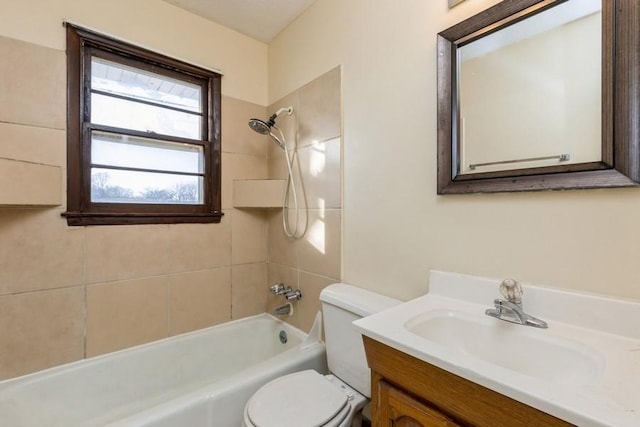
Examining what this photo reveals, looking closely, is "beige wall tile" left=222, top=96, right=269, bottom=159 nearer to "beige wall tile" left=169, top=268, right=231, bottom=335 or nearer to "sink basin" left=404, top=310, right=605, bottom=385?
"beige wall tile" left=169, top=268, right=231, bottom=335

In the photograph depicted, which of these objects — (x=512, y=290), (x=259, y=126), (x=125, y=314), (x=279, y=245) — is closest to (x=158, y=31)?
(x=259, y=126)

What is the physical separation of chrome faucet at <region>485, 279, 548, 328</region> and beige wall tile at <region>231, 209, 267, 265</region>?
61.2 inches

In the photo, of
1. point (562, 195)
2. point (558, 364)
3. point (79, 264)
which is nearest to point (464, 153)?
point (562, 195)

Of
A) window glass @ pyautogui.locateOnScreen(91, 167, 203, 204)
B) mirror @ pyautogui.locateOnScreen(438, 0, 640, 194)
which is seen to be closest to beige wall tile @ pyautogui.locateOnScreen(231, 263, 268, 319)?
window glass @ pyautogui.locateOnScreen(91, 167, 203, 204)

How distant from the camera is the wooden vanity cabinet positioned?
0.55 metres

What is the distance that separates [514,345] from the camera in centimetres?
83

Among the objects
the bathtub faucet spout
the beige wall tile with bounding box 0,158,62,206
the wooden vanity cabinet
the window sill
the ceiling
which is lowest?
the bathtub faucet spout

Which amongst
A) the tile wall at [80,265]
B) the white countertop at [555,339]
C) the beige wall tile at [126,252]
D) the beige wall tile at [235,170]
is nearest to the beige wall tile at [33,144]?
the tile wall at [80,265]

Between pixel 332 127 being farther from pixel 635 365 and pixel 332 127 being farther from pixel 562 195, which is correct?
pixel 635 365

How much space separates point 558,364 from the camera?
741mm

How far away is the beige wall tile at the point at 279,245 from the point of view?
1.88 meters

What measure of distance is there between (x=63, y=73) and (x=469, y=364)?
2.04m

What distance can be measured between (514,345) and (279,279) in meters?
1.45

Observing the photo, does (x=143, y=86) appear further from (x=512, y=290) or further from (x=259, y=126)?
(x=512, y=290)
